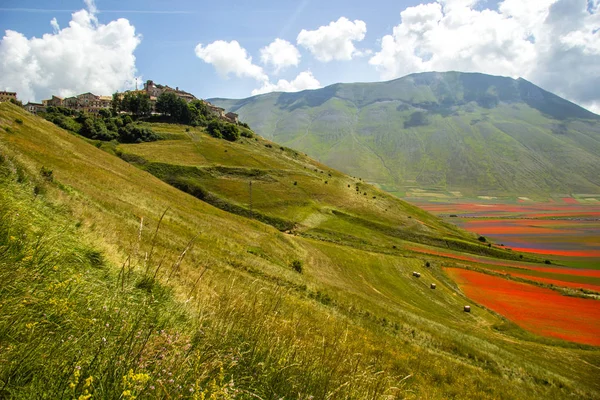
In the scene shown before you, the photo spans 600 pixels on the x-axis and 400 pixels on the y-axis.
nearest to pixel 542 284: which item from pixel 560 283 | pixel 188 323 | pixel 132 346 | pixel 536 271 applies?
pixel 560 283

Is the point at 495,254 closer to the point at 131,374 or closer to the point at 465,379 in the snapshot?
the point at 465,379

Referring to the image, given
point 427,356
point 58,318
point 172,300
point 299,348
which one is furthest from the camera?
point 427,356

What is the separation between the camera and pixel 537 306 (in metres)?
45.6

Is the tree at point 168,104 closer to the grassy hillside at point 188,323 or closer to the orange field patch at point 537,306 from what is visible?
the grassy hillside at point 188,323

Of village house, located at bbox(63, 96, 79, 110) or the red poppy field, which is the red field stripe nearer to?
the red poppy field

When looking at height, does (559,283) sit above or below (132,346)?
below

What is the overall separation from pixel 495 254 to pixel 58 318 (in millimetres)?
96802

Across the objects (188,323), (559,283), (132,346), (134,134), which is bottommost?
(559,283)

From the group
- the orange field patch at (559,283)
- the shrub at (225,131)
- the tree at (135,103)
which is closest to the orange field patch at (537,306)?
the orange field patch at (559,283)

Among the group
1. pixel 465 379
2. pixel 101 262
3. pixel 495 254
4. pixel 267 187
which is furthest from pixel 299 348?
pixel 495 254

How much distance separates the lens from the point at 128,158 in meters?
82.4

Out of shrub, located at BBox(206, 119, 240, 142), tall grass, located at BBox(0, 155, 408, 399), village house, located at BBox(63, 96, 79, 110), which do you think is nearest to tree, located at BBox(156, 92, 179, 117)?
shrub, located at BBox(206, 119, 240, 142)

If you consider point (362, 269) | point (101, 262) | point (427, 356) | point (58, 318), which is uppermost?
point (58, 318)

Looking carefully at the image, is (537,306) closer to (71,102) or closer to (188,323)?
(188,323)
